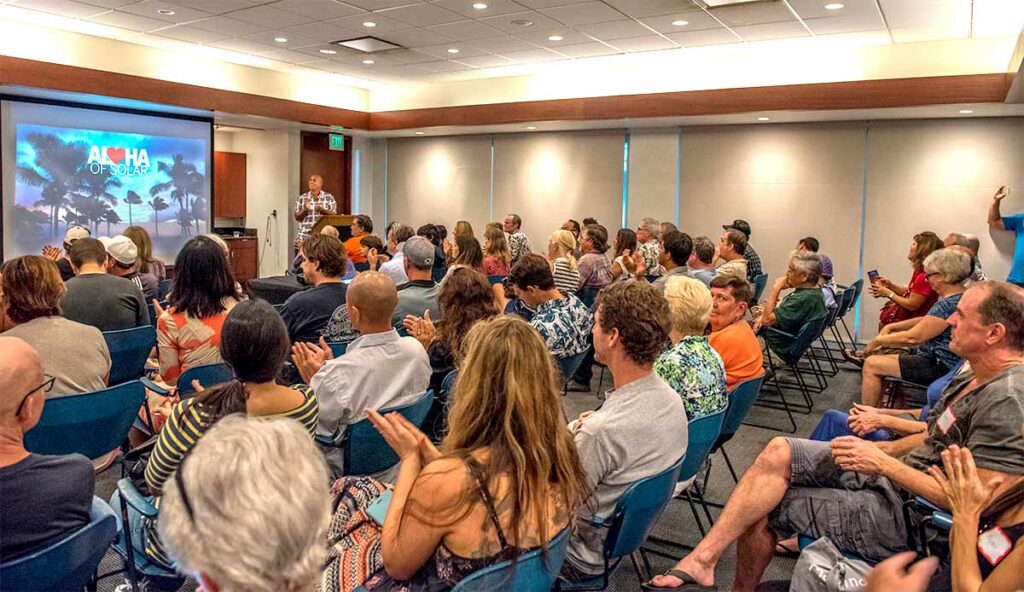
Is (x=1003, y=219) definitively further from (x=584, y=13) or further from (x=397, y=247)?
(x=397, y=247)

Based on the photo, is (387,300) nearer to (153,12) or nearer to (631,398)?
(631,398)

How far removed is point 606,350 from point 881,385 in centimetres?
323

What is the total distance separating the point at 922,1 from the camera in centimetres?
607

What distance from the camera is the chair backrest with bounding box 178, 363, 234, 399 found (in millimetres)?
3223

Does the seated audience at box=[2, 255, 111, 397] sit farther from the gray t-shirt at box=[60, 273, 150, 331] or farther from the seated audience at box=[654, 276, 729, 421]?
the seated audience at box=[654, 276, 729, 421]

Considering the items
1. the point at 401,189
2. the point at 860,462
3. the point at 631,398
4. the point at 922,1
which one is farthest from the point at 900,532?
the point at 401,189

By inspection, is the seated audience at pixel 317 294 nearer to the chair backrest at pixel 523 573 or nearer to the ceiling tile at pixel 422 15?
the chair backrest at pixel 523 573

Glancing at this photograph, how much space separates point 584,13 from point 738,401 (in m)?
4.43

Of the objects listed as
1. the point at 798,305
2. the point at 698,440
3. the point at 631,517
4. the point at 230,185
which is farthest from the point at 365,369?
the point at 230,185

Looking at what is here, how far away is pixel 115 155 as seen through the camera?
30.2 ft

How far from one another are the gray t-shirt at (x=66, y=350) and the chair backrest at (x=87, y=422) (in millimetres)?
294

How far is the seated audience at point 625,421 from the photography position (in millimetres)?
2340

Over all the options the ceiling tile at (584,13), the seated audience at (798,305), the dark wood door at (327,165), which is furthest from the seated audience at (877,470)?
the dark wood door at (327,165)

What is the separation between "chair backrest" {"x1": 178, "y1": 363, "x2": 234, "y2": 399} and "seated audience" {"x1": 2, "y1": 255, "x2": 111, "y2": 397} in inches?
14.6
